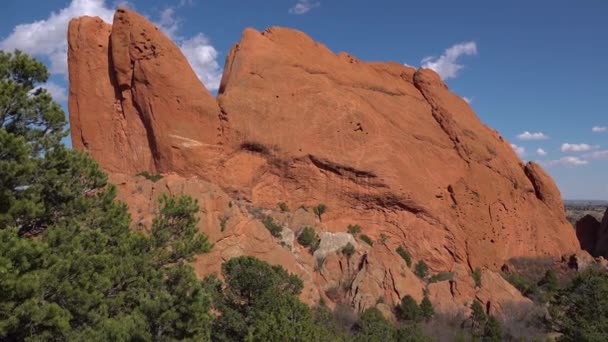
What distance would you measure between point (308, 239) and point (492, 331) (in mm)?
11688

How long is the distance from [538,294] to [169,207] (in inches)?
1212

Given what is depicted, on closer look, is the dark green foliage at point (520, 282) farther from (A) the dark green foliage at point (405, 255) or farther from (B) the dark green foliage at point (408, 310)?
(B) the dark green foliage at point (408, 310)

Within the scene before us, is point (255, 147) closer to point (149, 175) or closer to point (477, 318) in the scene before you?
point (149, 175)

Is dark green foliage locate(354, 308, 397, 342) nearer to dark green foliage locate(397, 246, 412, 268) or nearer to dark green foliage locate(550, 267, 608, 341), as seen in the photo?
dark green foliage locate(550, 267, 608, 341)

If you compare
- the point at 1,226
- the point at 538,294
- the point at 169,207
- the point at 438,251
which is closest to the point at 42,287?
the point at 1,226

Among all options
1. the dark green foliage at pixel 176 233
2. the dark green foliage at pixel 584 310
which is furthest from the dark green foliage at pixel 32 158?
the dark green foliage at pixel 584 310

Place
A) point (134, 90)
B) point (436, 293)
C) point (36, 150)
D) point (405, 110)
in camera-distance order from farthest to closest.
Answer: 1. point (405, 110)
2. point (134, 90)
3. point (436, 293)
4. point (36, 150)

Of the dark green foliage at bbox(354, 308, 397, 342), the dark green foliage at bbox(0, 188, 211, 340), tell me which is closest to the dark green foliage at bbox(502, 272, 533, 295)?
the dark green foliage at bbox(354, 308, 397, 342)

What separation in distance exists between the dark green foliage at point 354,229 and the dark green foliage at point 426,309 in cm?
838

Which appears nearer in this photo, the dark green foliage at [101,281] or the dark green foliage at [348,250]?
the dark green foliage at [101,281]

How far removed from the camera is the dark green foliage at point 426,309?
2705 cm

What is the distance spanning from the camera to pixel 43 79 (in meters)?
11.4

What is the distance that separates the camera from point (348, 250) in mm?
30969

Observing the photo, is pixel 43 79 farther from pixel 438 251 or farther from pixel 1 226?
pixel 438 251
